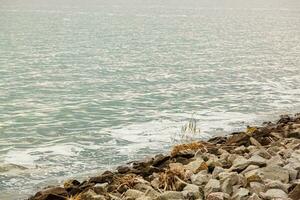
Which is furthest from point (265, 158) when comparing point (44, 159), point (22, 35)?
point (22, 35)

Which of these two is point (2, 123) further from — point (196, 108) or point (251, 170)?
point (251, 170)

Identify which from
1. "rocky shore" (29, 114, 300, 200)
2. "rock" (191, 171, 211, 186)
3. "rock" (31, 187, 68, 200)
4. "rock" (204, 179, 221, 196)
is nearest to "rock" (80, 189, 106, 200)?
"rocky shore" (29, 114, 300, 200)

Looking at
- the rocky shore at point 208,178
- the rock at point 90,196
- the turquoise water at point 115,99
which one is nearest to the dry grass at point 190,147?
the rocky shore at point 208,178

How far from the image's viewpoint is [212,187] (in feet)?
31.5

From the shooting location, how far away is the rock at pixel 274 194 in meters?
8.81

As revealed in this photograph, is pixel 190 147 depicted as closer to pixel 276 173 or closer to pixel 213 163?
pixel 213 163

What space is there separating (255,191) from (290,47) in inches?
2140

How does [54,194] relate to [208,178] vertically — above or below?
below

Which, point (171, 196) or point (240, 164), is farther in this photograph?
point (240, 164)

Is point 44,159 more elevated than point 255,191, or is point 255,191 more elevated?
point 255,191

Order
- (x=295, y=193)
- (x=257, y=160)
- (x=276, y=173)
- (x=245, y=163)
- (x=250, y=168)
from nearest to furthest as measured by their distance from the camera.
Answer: (x=295, y=193) → (x=276, y=173) → (x=250, y=168) → (x=245, y=163) → (x=257, y=160)

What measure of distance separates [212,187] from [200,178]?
946 mm

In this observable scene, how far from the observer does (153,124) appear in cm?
2134

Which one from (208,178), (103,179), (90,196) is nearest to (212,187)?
(208,178)
